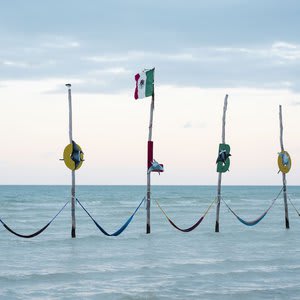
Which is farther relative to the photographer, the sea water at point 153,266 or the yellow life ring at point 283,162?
the yellow life ring at point 283,162

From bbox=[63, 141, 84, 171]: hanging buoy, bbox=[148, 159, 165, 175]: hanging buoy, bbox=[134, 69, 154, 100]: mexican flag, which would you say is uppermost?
bbox=[134, 69, 154, 100]: mexican flag

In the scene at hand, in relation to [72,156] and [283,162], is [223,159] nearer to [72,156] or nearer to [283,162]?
[283,162]

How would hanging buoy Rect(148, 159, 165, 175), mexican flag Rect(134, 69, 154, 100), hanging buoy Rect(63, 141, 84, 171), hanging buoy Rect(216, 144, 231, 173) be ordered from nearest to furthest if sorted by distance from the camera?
hanging buoy Rect(63, 141, 84, 171) < hanging buoy Rect(148, 159, 165, 175) < mexican flag Rect(134, 69, 154, 100) < hanging buoy Rect(216, 144, 231, 173)

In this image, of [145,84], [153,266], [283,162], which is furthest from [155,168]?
[283,162]

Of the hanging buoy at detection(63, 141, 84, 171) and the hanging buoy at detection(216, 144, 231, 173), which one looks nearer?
the hanging buoy at detection(63, 141, 84, 171)

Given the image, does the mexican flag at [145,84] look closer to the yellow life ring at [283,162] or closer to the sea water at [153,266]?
the sea water at [153,266]

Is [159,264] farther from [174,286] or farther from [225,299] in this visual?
[225,299]

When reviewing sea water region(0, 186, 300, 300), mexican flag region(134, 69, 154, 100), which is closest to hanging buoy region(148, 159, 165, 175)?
mexican flag region(134, 69, 154, 100)

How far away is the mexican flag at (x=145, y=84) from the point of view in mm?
22266

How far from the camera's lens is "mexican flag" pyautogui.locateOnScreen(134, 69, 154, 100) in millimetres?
22266

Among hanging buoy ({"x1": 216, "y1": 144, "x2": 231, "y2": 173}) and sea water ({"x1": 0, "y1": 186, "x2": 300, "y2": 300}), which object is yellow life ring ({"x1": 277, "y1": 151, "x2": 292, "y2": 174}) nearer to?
sea water ({"x1": 0, "y1": 186, "x2": 300, "y2": 300})

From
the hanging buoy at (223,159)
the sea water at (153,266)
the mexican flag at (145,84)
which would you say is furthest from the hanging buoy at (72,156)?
the hanging buoy at (223,159)

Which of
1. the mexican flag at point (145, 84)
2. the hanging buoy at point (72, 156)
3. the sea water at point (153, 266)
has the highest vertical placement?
the mexican flag at point (145, 84)

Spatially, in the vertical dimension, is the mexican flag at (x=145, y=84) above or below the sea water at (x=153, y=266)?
above
